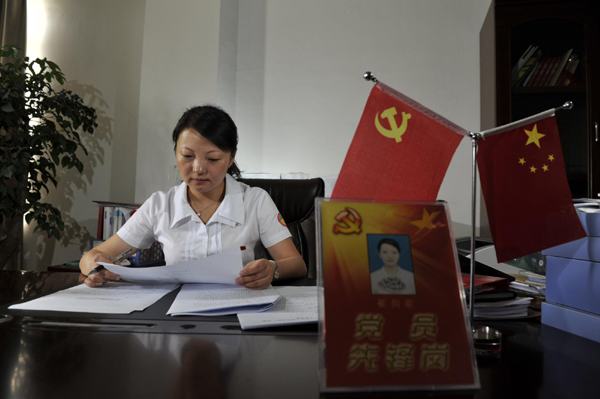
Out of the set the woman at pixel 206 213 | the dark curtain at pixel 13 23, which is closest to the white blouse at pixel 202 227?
the woman at pixel 206 213

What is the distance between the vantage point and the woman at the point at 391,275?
389 millimetres

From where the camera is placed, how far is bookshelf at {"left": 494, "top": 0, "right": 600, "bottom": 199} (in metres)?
2.19

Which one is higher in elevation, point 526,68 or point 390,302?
point 526,68

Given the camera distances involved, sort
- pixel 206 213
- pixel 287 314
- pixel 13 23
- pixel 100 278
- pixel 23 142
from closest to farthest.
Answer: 1. pixel 287 314
2. pixel 100 278
3. pixel 206 213
4. pixel 23 142
5. pixel 13 23

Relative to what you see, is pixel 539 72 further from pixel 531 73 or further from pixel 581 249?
pixel 581 249

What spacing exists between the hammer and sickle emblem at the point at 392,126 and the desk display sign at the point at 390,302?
113 millimetres

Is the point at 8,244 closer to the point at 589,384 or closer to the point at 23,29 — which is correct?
the point at 23,29

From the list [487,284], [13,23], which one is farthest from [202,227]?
[13,23]

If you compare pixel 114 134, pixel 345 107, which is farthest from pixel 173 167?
pixel 345 107

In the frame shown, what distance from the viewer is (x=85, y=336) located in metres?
0.55

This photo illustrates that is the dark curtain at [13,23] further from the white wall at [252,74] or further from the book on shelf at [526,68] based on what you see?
the book on shelf at [526,68]

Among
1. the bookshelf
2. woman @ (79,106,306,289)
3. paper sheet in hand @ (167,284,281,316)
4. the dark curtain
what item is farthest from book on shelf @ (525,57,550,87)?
the dark curtain

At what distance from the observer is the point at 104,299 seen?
2.50 ft

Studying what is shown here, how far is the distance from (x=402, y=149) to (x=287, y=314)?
319 mm
